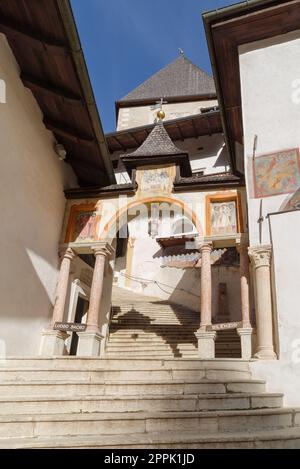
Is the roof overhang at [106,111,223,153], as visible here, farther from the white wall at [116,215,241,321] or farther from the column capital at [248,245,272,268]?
the column capital at [248,245,272,268]

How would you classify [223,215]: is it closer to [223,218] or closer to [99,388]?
[223,218]

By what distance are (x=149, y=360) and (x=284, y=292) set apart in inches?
92.6

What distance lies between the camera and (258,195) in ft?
21.8

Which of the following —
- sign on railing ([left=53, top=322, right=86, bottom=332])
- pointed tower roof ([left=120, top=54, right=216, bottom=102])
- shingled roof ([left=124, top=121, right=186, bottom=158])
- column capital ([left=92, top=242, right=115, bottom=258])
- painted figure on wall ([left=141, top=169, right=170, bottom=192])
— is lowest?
sign on railing ([left=53, top=322, right=86, bottom=332])

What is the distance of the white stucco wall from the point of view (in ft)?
22.3

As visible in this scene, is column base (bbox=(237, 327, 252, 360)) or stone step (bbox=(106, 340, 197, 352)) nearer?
column base (bbox=(237, 327, 252, 360))

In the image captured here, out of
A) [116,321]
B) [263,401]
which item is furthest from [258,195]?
[116,321]

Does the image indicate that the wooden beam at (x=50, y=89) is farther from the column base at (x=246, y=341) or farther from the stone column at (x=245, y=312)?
the column base at (x=246, y=341)

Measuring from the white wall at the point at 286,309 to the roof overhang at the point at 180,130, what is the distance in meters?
11.0

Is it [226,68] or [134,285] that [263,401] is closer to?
[226,68]

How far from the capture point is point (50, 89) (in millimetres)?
7605

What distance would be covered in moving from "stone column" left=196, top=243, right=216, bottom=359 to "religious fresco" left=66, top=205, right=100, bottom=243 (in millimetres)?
2827

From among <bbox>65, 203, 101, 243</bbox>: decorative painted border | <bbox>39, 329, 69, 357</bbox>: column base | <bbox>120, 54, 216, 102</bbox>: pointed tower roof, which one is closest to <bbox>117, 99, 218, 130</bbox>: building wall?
<bbox>120, 54, 216, 102</bbox>: pointed tower roof

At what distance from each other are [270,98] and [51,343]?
7048 mm
